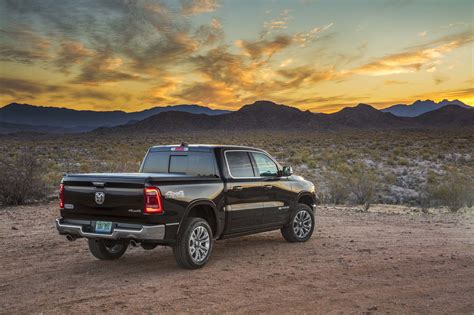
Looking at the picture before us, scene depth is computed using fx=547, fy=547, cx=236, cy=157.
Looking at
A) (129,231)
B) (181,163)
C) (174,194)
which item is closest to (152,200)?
(174,194)

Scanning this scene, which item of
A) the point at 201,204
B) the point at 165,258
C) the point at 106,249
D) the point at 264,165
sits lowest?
the point at 165,258

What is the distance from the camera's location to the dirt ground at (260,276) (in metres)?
6.76

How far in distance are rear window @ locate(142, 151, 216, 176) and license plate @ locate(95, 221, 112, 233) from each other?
70.4 inches

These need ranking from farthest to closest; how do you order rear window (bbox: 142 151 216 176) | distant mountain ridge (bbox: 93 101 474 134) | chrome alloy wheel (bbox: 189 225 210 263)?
distant mountain ridge (bbox: 93 101 474 134), rear window (bbox: 142 151 216 176), chrome alloy wheel (bbox: 189 225 210 263)

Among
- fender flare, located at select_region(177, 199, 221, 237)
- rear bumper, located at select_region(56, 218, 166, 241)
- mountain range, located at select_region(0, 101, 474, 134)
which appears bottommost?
rear bumper, located at select_region(56, 218, 166, 241)

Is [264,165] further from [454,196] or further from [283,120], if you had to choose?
[283,120]

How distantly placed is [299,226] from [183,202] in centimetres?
362

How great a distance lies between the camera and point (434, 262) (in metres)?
9.30

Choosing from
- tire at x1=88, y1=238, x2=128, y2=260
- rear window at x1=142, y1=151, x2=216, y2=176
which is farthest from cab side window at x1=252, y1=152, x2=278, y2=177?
tire at x1=88, y1=238, x2=128, y2=260

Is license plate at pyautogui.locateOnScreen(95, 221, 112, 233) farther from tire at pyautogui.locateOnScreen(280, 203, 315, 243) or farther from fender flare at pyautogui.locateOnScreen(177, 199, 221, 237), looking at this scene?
tire at pyautogui.locateOnScreen(280, 203, 315, 243)

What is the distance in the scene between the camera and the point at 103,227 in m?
8.20

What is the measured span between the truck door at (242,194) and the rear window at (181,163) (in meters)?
0.36

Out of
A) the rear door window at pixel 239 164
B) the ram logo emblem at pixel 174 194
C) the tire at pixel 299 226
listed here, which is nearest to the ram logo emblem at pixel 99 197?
the ram logo emblem at pixel 174 194

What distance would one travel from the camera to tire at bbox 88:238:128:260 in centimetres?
945
